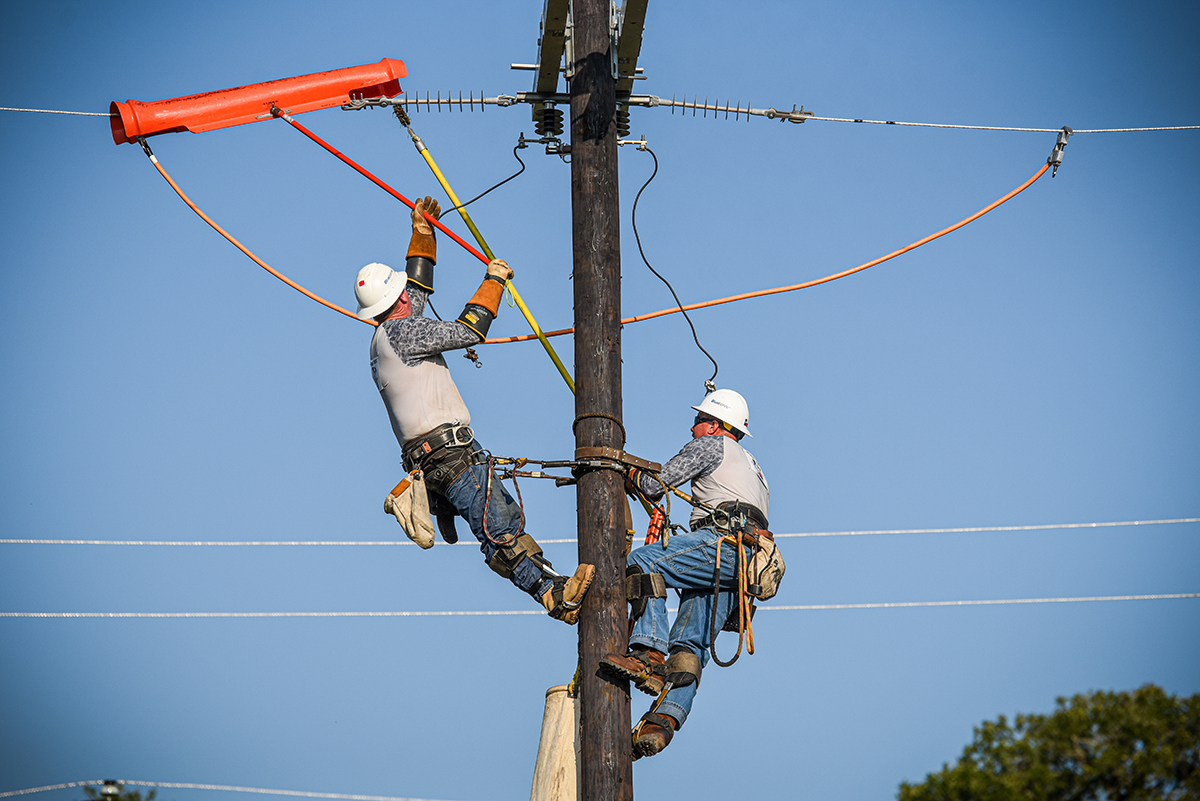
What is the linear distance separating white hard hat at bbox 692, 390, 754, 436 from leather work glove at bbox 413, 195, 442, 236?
2.17 meters

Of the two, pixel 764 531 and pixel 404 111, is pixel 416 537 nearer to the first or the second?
pixel 764 531

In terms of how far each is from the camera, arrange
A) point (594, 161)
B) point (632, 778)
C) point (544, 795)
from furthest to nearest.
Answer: point (544, 795), point (594, 161), point (632, 778)

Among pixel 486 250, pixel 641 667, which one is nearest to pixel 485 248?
pixel 486 250

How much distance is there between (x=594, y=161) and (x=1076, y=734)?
450 cm

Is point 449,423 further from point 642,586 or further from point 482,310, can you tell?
point 642,586

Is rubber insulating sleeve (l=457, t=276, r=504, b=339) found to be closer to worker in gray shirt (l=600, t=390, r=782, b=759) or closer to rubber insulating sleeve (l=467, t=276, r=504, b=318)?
rubber insulating sleeve (l=467, t=276, r=504, b=318)

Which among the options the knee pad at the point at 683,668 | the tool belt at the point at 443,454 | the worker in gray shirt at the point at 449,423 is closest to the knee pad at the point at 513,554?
the worker in gray shirt at the point at 449,423

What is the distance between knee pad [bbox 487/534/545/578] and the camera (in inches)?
286

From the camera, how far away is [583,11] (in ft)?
24.3

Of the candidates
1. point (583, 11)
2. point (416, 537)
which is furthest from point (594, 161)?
point (416, 537)

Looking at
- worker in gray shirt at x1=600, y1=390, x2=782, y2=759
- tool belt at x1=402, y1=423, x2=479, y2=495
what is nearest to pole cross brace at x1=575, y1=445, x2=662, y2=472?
worker in gray shirt at x1=600, y1=390, x2=782, y2=759

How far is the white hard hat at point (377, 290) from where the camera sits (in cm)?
762

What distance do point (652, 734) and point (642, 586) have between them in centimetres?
80

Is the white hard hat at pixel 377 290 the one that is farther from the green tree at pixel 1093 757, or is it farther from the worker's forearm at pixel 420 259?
the green tree at pixel 1093 757
